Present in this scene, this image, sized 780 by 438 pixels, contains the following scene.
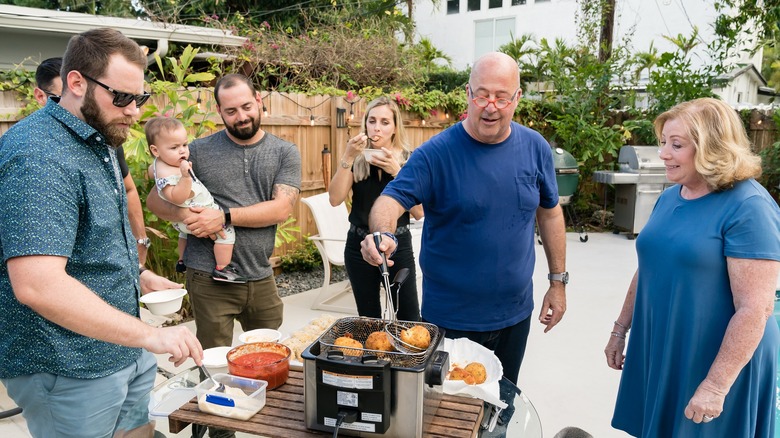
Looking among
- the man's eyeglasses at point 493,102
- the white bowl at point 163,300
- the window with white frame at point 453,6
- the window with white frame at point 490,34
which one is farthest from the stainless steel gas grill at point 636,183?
the window with white frame at point 453,6

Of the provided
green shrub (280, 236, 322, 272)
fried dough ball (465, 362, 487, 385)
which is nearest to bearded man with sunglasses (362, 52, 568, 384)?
fried dough ball (465, 362, 487, 385)

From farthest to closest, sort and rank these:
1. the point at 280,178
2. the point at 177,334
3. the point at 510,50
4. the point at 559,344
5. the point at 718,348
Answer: the point at 510,50 < the point at 559,344 < the point at 280,178 < the point at 718,348 < the point at 177,334

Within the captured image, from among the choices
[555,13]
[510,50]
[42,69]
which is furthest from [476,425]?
[555,13]

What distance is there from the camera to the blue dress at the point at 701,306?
5.73 feet

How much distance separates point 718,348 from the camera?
Result: 6.00 ft

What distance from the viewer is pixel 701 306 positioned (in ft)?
5.96

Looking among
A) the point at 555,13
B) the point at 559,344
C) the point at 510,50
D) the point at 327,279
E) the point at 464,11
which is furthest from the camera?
the point at 464,11

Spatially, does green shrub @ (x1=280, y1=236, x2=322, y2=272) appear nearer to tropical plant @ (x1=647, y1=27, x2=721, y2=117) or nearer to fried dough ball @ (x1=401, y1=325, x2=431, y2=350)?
fried dough ball @ (x1=401, y1=325, x2=431, y2=350)

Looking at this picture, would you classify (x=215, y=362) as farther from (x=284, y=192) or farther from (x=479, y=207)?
(x=479, y=207)

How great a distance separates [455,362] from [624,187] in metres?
6.81

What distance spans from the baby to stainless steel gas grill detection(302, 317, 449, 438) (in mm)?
1304

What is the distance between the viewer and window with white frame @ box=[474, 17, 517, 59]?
16.5m

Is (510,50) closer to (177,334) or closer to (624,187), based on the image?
(624,187)

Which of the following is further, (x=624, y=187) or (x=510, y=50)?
(x=510, y=50)
